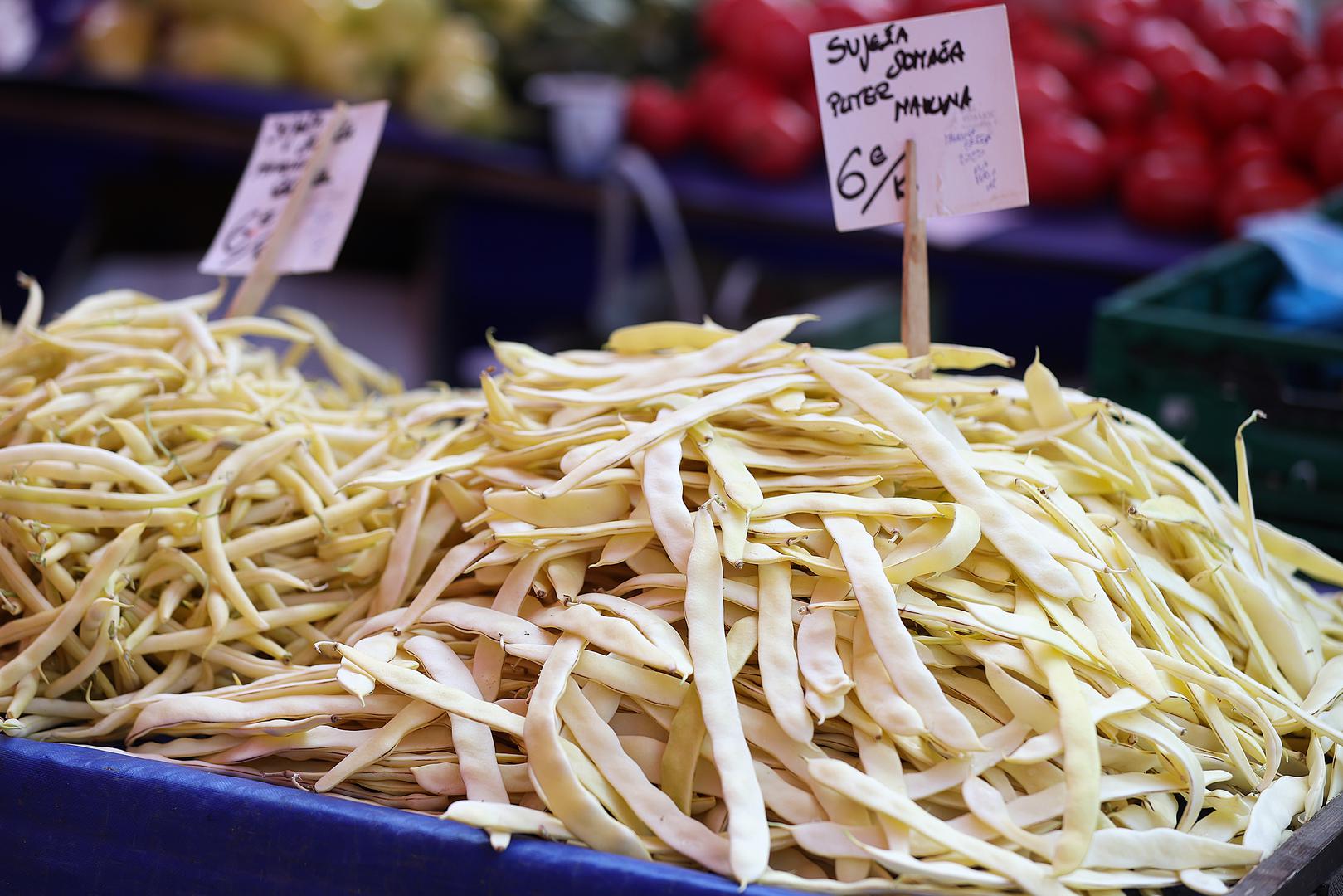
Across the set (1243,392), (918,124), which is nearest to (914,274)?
(918,124)

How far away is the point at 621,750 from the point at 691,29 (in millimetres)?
2731

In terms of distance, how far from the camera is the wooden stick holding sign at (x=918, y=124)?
3.03 feet

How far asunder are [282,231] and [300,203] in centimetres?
3

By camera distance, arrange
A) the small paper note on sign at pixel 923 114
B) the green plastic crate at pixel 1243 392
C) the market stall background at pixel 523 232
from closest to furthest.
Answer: the small paper note on sign at pixel 923 114 < the green plastic crate at pixel 1243 392 < the market stall background at pixel 523 232

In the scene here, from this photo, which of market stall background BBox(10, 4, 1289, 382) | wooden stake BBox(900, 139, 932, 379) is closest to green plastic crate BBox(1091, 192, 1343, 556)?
wooden stake BBox(900, 139, 932, 379)

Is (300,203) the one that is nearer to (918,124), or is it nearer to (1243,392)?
(918,124)

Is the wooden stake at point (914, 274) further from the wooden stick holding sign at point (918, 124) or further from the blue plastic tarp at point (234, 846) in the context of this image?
the blue plastic tarp at point (234, 846)

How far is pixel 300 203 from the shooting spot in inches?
44.9

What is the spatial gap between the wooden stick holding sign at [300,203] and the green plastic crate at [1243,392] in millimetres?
849

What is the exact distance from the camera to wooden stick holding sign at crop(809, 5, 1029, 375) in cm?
92

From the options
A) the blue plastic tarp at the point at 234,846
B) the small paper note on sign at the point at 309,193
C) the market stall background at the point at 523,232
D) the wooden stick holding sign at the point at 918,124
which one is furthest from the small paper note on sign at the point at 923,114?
the market stall background at the point at 523,232

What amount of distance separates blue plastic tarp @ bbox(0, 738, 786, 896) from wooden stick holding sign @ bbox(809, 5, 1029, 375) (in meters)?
0.50

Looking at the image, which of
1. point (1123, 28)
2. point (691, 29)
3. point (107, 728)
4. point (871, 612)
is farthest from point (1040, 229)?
point (107, 728)

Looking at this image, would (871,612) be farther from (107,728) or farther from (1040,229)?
(1040,229)
